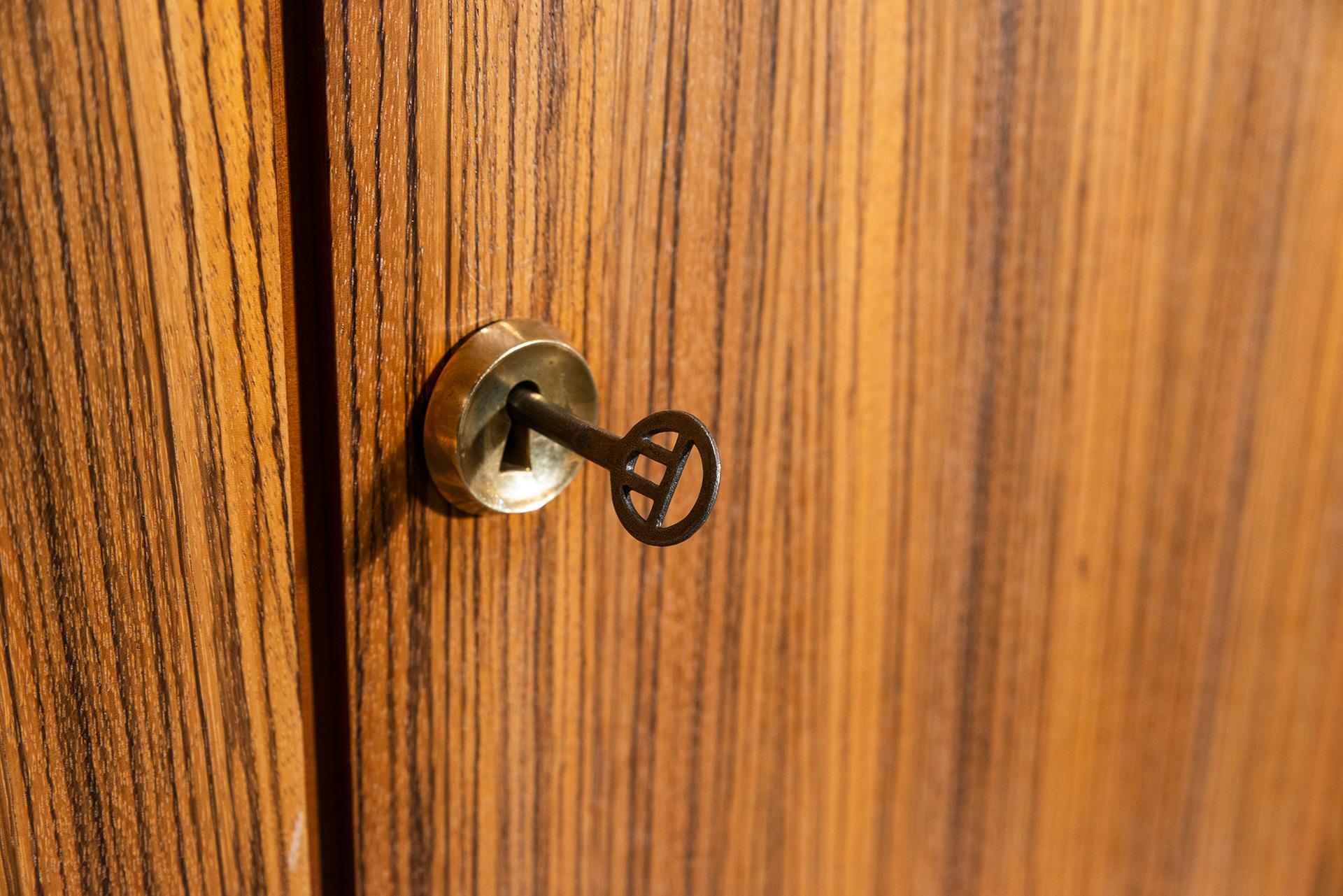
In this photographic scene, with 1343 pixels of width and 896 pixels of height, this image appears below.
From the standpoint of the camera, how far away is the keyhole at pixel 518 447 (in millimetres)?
228

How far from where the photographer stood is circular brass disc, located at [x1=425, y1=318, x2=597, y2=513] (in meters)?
0.22

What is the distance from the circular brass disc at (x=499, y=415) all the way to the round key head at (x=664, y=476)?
0.10ft

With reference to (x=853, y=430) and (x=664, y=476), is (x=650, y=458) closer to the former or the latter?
(x=664, y=476)

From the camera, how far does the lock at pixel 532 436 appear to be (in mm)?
203

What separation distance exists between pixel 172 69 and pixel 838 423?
20 cm

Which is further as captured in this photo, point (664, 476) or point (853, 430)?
point (853, 430)

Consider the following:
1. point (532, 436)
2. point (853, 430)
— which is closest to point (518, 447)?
point (532, 436)

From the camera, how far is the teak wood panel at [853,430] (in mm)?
221

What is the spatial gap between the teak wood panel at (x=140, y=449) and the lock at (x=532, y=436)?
0.12 ft

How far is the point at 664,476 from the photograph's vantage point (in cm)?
20

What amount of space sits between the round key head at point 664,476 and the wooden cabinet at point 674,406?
5 centimetres

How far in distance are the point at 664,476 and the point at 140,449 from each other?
101 millimetres

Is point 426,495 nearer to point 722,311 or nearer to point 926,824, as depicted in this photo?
point 722,311

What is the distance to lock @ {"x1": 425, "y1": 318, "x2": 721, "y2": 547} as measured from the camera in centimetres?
20
